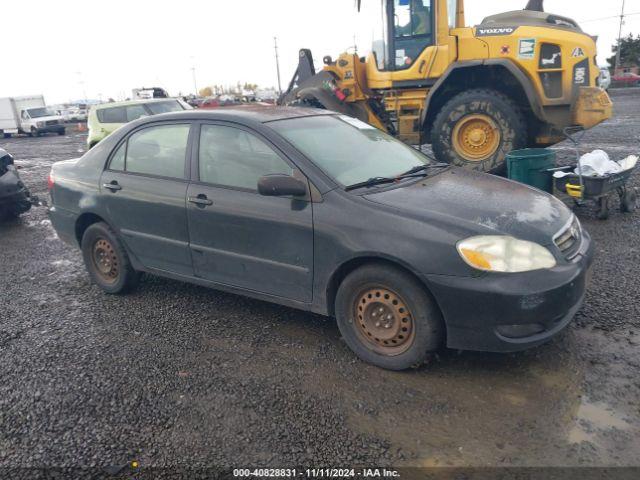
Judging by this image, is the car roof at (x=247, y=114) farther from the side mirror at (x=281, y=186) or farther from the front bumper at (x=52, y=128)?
the front bumper at (x=52, y=128)

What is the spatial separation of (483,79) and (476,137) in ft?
3.52

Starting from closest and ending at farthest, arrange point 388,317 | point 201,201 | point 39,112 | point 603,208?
point 388,317
point 201,201
point 603,208
point 39,112

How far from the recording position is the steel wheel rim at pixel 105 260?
4.78 m

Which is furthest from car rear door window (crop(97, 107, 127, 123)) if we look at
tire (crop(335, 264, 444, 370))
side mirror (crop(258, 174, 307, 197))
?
tire (crop(335, 264, 444, 370))

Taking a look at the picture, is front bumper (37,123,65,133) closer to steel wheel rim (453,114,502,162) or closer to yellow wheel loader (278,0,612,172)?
yellow wheel loader (278,0,612,172)

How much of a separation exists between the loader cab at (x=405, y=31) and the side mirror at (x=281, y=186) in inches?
248

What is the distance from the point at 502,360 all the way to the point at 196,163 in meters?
2.63

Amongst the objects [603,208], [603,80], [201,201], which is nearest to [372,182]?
[201,201]

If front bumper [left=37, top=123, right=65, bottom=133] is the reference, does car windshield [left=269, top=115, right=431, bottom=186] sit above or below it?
above

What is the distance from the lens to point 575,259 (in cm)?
319

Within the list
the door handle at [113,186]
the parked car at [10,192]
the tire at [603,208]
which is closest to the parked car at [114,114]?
the parked car at [10,192]

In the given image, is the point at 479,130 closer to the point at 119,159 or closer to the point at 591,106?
the point at 591,106

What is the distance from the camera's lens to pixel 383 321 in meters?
3.32

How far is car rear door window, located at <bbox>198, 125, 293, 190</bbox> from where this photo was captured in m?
3.76
